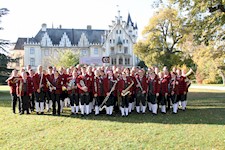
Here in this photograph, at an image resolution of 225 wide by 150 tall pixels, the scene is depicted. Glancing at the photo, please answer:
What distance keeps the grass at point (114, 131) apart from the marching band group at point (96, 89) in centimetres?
60

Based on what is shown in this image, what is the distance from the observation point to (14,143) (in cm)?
818

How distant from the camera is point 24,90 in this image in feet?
40.8

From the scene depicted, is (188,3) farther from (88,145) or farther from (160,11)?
(160,11)

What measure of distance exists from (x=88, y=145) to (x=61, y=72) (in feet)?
19.5

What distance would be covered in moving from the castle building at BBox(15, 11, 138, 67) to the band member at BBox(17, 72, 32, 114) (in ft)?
209

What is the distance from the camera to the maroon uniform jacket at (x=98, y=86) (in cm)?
1224

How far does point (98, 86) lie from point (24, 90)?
10.3ft

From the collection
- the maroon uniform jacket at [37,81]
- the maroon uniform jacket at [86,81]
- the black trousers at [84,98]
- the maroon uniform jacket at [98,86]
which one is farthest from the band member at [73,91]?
the maroon uniform jacket at [37,81]

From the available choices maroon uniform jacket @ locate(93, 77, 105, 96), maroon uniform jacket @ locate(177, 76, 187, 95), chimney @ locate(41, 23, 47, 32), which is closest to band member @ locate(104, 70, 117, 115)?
maroon uniform jacket @ locate(93, 77, 105, 96)

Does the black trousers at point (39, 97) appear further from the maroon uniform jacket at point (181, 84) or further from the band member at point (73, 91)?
the maroon uniform jacket at point (181, 84)

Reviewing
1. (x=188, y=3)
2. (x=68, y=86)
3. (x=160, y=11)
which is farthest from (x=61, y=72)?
(x=160, y=11)

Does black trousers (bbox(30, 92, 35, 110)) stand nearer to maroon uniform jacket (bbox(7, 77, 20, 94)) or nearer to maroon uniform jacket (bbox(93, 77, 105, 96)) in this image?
maroon uniform jacket (bbox(7, 77, 20, 94))

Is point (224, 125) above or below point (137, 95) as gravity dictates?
below

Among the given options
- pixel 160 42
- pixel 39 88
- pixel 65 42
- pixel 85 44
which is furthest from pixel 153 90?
pixel 65 42
